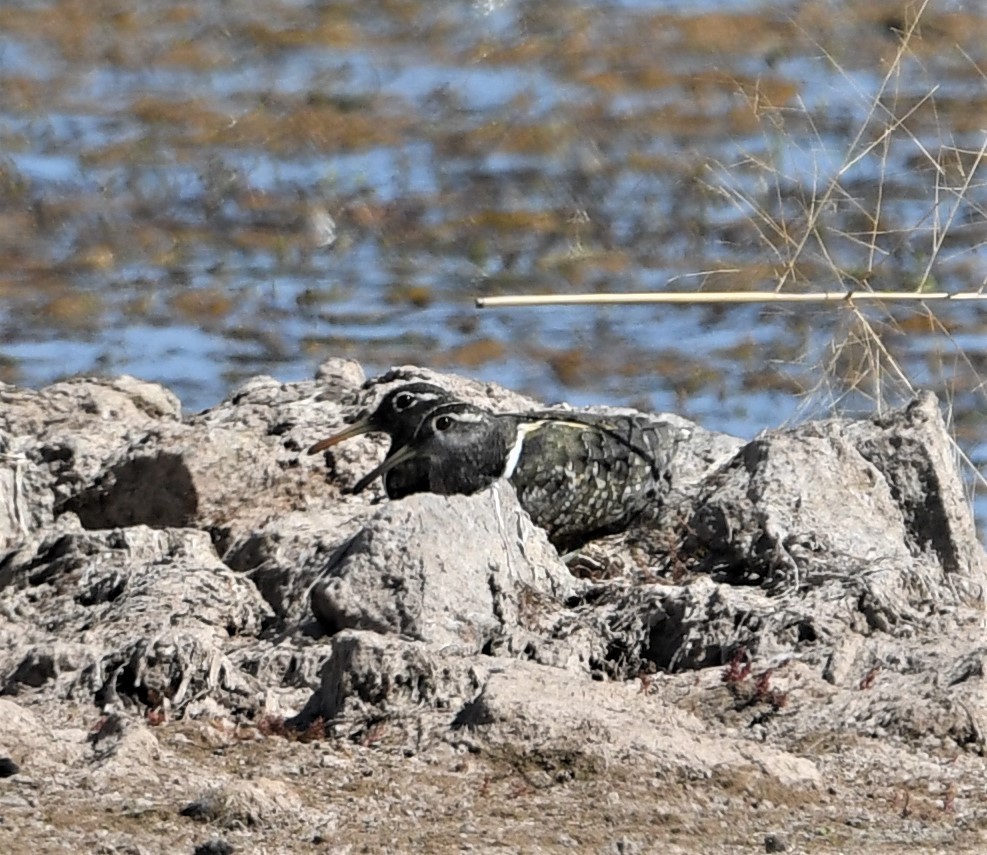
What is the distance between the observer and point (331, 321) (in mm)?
11414

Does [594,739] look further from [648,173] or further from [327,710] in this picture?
[648,173]

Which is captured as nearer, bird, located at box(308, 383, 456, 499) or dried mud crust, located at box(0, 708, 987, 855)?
dried mud crust, located at box(0, 708, 987, 855)

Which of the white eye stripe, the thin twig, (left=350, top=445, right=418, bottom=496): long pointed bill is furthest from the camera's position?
the white eye stripe

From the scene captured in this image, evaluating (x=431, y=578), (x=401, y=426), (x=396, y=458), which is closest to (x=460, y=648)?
(x=431, y=578)

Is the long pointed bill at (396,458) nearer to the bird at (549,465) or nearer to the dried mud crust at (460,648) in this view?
the bird at (549,465)

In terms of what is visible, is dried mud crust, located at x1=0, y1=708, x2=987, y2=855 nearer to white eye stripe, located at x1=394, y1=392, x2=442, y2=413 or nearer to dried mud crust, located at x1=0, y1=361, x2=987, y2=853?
A: dried mud crust, located at x1=0, y1=361, x2=987, y2=853

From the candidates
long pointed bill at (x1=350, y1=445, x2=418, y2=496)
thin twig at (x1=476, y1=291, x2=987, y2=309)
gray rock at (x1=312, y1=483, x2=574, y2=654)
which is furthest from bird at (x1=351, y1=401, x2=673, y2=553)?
gray rock at (x1=312, y1=483, x2=574, y2=654)

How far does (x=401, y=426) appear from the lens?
826 centimetres

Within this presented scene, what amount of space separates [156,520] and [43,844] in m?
2.79

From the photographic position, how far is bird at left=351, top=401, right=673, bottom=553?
818 cm

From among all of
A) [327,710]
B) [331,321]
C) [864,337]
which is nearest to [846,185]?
[864,337]

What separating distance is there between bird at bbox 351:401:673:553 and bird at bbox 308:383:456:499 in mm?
17

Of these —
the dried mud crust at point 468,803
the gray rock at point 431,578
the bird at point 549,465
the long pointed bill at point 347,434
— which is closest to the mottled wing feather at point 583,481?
the bird at point 549,465

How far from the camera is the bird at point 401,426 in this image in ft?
26.9
